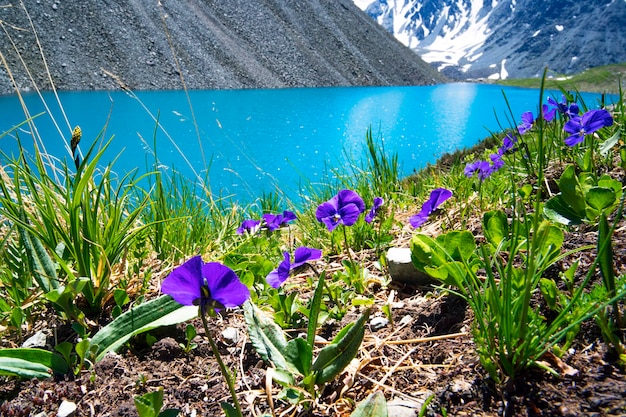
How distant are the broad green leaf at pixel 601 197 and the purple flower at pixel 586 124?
301 mm

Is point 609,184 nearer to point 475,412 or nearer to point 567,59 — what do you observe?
point 475,412

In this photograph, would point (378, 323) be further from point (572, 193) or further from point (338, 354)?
point (572, 193)

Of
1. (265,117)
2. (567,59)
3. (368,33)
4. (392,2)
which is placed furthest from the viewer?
(392,2)

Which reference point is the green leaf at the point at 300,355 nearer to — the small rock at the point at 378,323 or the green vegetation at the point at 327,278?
the green vegetation at the point at 327,278

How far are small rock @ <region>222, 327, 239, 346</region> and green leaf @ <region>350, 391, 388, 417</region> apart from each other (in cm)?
40

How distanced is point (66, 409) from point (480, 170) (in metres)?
1.32

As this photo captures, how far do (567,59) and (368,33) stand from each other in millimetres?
75035

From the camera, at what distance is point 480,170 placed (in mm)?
1497

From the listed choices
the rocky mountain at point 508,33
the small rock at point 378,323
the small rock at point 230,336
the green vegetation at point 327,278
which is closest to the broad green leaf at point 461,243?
the green vegetation at point 327,278

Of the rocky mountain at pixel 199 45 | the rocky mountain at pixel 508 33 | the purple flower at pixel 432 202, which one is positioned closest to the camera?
the purple flower at pixel 432 202

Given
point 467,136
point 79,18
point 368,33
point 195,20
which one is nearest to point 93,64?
point 79,18

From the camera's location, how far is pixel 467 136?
1388cm

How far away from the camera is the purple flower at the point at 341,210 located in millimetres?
1086

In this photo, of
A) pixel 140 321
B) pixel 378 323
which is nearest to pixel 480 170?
pixel 378 323
